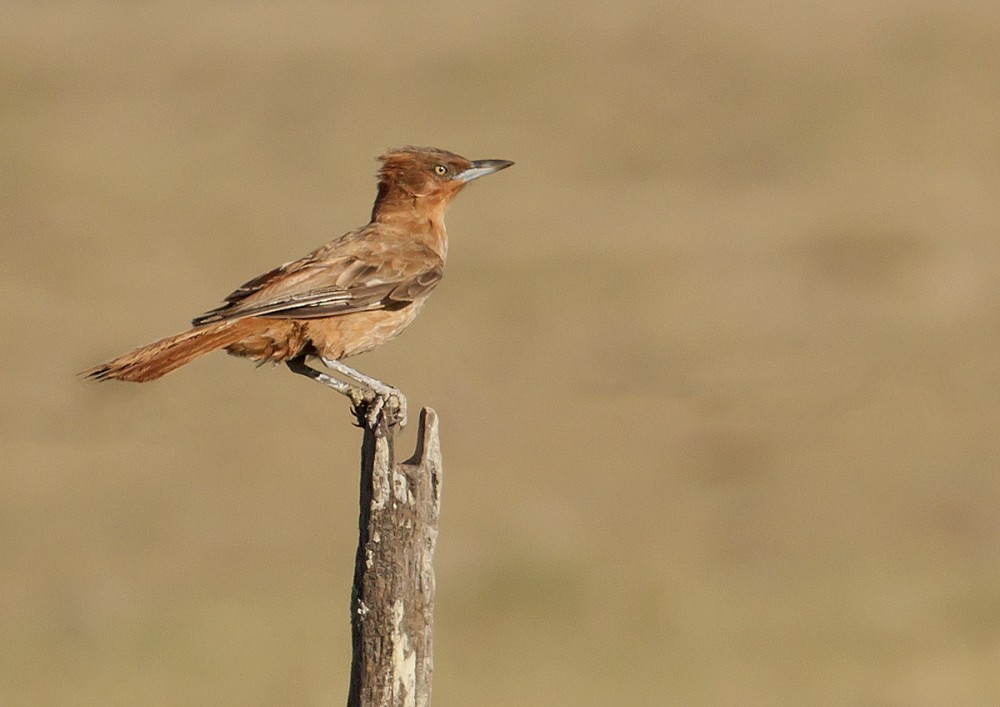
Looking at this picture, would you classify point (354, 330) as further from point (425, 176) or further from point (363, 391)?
point (425, 176)

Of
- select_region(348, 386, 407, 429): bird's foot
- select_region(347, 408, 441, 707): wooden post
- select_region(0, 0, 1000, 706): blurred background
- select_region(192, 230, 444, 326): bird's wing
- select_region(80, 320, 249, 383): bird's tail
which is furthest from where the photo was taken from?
select_region(0, 0, 1000, 706): blurred background

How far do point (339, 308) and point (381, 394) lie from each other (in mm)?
461

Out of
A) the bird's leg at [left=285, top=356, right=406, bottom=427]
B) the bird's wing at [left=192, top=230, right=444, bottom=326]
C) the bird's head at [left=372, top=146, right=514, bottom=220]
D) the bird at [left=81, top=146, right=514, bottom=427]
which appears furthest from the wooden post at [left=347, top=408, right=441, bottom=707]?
the bird's head at [left=372, top=146, right=514, bottom=220]

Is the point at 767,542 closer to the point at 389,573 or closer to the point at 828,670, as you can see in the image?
the point at 828,670

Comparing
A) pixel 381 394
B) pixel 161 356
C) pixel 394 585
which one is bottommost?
pixel 394 585

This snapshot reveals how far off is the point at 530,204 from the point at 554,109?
7360 millimetres

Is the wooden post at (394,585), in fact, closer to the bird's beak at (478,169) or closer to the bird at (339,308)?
the bird at (339,308)

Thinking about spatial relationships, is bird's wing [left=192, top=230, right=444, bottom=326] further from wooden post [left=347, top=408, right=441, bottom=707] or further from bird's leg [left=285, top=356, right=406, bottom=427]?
wooden post [left=347, top=408, right=441, bottom=707]

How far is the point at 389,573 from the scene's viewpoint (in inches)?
255

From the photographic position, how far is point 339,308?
27.0ft

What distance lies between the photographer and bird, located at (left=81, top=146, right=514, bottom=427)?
755 cm

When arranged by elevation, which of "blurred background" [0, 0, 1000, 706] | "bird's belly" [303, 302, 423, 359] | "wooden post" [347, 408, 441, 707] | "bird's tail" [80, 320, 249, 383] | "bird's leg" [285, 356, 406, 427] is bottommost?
"wooden post" [347, 408, 441, 707]

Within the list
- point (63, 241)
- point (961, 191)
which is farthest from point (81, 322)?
point (961, 191)

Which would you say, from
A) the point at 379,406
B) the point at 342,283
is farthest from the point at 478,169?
the point at 379,406
